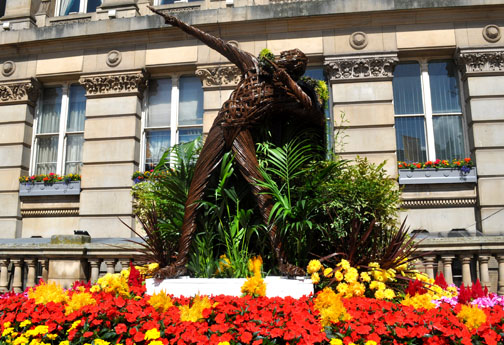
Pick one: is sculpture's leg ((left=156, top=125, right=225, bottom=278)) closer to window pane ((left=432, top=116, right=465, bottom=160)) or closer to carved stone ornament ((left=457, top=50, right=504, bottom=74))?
window pane ((left=432, top=116, right=465, bottom=160))

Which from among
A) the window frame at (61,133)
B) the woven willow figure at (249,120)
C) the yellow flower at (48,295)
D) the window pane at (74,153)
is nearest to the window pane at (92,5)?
the window frame at (61,133)

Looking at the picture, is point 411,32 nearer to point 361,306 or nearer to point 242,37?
point 242,37

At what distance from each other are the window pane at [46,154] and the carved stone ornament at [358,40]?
11.8 metres

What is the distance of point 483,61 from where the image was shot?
13703 millimetres

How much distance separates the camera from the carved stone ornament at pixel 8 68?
16.3 metres

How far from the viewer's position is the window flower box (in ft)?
49.6

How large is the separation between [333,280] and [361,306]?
852 mm

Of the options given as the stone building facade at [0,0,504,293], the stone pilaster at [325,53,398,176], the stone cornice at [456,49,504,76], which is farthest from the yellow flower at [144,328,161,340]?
the stone cornice at [456,49,504,76]

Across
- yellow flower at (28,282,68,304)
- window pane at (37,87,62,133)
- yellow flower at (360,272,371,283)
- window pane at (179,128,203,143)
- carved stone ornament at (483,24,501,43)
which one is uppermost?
carved stone ornament at (483,24,501,43)

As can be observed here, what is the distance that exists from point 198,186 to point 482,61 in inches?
485

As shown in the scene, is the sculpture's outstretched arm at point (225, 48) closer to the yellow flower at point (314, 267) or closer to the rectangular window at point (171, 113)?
the yellow flower at point (314, 267)

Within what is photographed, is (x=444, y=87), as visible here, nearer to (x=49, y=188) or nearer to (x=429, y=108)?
(x=429, y=108)

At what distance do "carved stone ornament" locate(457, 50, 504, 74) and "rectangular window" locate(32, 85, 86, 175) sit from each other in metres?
13.9

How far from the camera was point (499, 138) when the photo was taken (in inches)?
523
